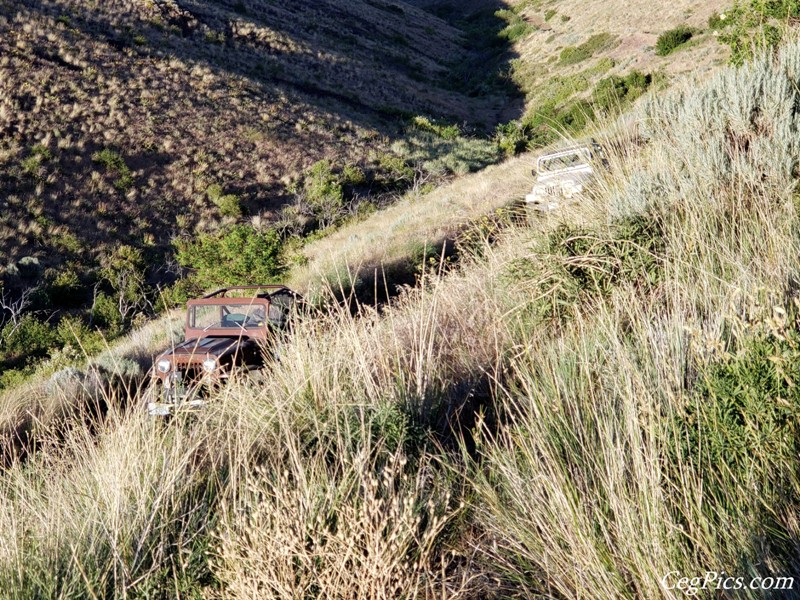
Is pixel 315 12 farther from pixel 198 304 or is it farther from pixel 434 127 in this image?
pixel 198 304

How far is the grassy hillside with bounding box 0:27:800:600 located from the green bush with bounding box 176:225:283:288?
1272cm

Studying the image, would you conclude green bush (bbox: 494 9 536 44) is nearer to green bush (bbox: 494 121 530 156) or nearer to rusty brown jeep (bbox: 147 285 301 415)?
green bush (bbox: 494 121 530 156)

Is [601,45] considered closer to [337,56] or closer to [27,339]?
[337,56]

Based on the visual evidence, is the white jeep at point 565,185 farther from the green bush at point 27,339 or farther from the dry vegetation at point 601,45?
the dry vegetation at point 601,45

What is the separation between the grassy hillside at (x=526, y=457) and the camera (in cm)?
229

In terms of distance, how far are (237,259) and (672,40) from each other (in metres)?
25.7

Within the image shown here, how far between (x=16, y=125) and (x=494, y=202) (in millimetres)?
17013

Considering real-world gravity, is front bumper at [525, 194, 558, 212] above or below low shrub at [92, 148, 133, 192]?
above

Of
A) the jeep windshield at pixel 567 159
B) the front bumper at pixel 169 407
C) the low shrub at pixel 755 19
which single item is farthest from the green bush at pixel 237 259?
the front bumper at pixel 169 407

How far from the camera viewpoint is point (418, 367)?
12.4ft

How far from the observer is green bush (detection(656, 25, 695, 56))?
31203 mm

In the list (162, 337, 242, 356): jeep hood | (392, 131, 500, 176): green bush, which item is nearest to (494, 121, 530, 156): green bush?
(392, 131, 500, 176): green bush

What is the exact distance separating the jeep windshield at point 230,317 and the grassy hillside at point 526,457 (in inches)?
133

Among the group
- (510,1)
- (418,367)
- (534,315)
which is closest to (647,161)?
(534,315)
